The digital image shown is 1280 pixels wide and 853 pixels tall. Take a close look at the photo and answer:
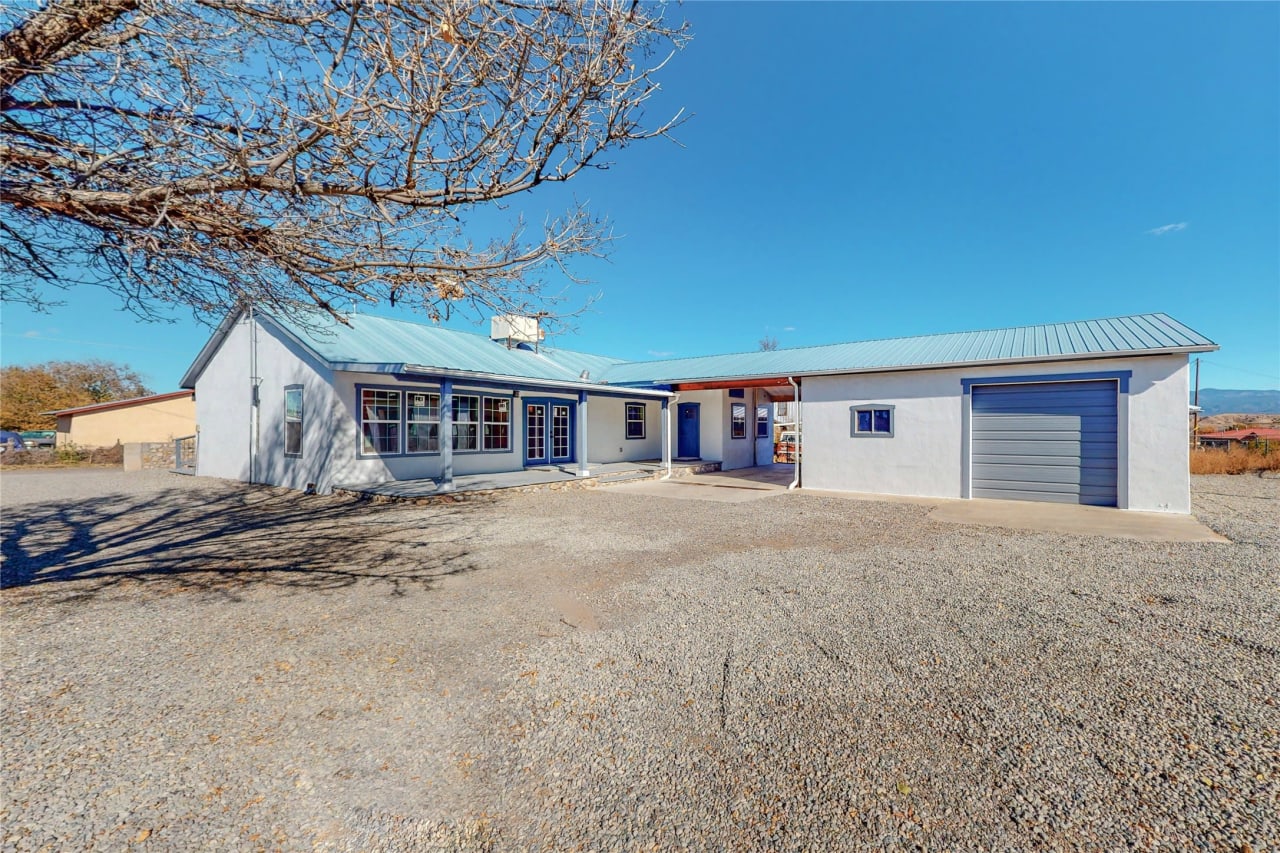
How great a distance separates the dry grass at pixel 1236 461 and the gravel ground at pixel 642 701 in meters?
14.3

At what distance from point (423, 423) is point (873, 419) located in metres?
10.4

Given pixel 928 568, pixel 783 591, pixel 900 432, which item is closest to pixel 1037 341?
pixel 900 432

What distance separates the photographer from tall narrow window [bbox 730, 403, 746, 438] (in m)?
18.0

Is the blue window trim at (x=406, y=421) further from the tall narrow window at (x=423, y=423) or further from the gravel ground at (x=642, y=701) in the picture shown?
the gravel ground at (x=642, y=701)

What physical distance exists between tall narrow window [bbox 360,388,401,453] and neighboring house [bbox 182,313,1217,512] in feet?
0.10

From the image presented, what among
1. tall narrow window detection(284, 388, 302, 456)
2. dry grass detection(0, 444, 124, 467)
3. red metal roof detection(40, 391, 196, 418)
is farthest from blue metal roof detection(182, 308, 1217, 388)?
red metal roof detection(40, 391, 196, 418)

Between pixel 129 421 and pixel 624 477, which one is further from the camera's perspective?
pixel 129 421

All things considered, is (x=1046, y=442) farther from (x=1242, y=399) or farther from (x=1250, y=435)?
(x=1242, y=399)

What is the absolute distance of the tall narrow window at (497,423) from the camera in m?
13.9

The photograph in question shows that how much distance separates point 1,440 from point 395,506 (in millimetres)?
29620

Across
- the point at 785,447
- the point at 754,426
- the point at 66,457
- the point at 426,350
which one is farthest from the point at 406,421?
the point at 66,457

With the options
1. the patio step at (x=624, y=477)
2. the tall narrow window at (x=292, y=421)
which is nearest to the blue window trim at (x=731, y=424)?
the patio step at (x=624, y=477)

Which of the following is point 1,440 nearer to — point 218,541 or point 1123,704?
point 218,541

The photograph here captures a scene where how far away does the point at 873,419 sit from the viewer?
40.7 feet
